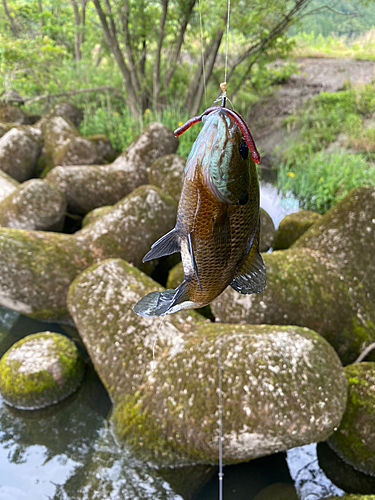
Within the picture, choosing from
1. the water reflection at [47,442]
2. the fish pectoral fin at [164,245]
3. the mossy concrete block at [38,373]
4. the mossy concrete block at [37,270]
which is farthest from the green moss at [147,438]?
the fish pectoral fin at [164,245]

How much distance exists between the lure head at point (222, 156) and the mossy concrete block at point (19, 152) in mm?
5980

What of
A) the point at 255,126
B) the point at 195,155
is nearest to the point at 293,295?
the point at 195,155

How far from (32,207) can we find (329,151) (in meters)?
5.96

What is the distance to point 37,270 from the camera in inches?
136

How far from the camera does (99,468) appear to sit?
2.61m

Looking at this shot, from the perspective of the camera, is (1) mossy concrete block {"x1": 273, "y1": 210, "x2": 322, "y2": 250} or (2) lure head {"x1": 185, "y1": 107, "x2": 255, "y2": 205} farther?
(1) mossy concrete block {"x1": 273, "y1": 210, "x2": 322, "y2": 250}

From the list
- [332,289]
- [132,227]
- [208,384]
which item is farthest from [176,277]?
[332,289]

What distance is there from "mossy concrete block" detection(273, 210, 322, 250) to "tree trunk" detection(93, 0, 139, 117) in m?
4.58

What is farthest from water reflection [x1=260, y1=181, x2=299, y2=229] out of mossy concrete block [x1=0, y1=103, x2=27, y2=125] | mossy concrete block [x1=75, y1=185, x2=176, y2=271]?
mossy concrete block [x1=0, y1=103, x2=27, y2=125]

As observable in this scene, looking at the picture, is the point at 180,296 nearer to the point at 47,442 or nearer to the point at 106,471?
the point at 106,471

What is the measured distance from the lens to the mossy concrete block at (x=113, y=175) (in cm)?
495

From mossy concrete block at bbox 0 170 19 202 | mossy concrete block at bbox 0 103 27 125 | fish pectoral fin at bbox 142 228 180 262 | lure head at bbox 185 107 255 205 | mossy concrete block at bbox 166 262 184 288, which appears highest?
lure head at bbox 185 107 255 205

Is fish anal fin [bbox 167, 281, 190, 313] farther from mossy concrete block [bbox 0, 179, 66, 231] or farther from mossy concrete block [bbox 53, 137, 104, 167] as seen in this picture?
mossy concrete block [bbox 53, 137, 104, 167]

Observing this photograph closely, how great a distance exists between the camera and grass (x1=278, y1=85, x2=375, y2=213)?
5355 mm
